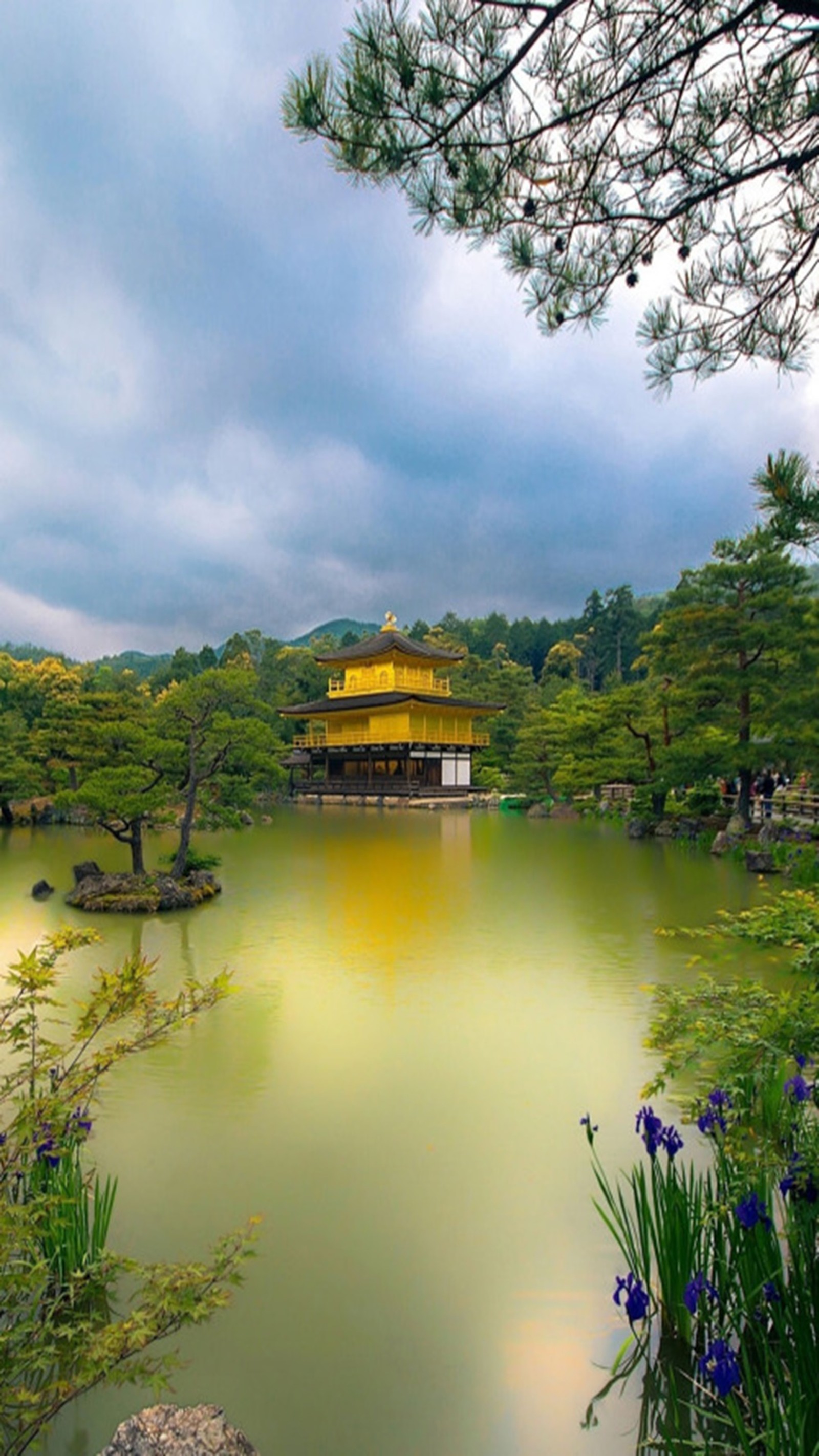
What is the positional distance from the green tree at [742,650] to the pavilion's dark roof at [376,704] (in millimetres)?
10365

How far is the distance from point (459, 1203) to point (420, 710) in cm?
1988

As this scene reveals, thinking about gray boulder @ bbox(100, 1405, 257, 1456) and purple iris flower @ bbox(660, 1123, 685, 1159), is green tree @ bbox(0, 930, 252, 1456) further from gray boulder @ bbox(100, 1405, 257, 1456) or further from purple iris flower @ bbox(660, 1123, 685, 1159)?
purple iris flower @ bbox(660, 1123, 685, 1159)

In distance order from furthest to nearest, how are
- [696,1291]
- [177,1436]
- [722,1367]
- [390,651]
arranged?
1. [390,651]
2. [696,1291]
3. [177,1436]
4. [722,1367]

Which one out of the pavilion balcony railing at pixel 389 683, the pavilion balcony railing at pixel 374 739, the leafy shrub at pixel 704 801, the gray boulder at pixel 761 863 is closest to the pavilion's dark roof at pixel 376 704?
the pavilion balcony railing at pixel 389 683

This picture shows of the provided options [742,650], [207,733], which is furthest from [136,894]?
[742,650]

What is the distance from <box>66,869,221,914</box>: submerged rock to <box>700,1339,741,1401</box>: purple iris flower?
20.4ft

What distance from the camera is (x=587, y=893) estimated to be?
775 centimetres

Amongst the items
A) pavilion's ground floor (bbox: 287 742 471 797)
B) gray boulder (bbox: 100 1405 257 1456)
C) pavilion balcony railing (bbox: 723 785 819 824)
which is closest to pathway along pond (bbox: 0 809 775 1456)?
gray boulder (bbox: 100 1405 257 1456)

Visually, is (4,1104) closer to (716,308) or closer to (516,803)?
(716,308)

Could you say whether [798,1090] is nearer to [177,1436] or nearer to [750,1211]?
[750,1211]

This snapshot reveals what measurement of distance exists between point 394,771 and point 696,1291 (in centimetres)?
2137

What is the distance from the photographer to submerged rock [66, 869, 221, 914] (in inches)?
273

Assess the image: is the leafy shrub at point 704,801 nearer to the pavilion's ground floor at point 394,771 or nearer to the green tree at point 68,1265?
the pavilion's ground floor at point 394,771

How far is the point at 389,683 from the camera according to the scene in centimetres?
2355
